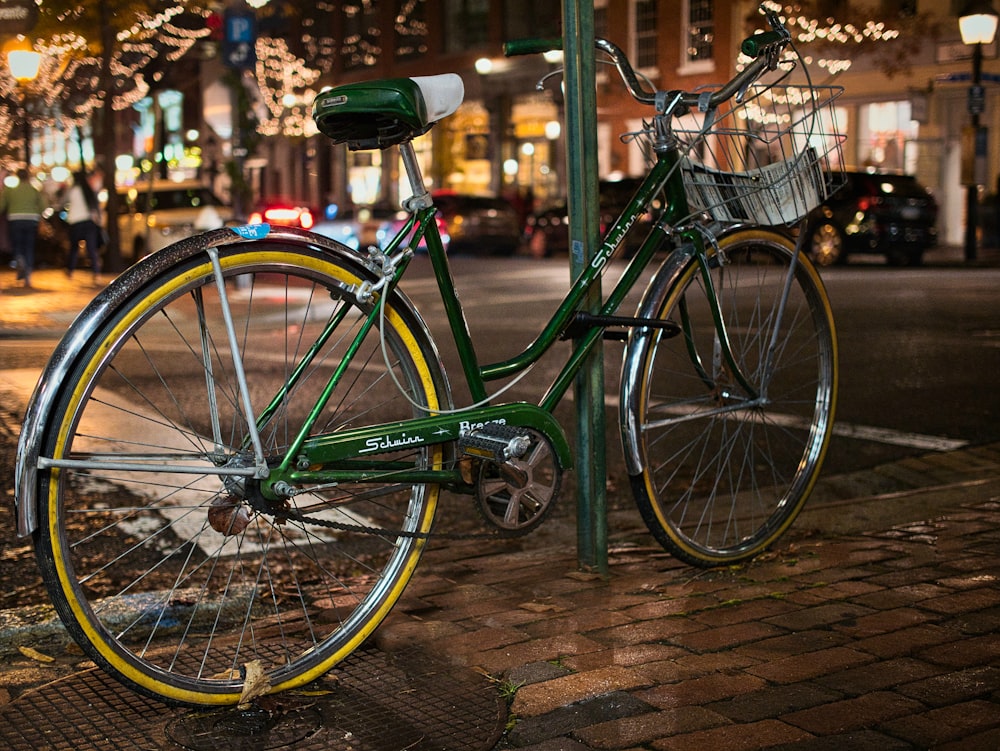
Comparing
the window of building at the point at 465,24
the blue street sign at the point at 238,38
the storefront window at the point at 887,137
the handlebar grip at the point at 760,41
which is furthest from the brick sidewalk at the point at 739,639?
the window of building at the point at 465,24

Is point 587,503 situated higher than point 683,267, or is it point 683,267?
point 683,267

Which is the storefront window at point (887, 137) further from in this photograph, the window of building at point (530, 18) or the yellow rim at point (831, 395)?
the yellow rim at point (831, 395)

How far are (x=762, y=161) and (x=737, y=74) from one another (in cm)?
52

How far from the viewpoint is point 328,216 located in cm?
3091

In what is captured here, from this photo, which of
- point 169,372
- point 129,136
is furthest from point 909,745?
point 129,136

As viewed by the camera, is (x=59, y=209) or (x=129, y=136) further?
(x=129, y=136)

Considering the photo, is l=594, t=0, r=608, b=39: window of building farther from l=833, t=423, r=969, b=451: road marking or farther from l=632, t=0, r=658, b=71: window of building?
l=833, t=423, r=969, b=451: road marking

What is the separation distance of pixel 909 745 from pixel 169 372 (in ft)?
23.2

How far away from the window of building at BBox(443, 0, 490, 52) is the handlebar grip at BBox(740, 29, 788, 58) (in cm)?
4048

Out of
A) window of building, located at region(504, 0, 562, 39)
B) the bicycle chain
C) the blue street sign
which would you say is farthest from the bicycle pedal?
window of building, located at region(504, 0, 562, 39)

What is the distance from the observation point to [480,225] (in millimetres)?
30484

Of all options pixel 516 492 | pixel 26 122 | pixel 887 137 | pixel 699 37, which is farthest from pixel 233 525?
pixel 699 37

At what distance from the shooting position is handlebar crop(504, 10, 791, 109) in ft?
13.0

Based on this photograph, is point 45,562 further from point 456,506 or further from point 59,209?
point 59,209
